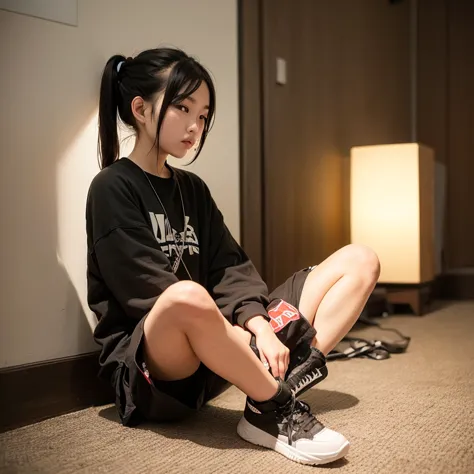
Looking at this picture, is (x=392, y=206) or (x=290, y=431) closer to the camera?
(x=290, y=431)

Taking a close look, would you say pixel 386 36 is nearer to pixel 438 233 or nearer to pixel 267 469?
pixel 438 233

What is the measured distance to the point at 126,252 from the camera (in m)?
1.16

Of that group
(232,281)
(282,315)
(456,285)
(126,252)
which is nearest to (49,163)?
(126,252)

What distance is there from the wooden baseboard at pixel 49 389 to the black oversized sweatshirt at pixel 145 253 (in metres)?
0.11

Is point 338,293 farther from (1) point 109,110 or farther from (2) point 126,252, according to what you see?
(1) point 109,110

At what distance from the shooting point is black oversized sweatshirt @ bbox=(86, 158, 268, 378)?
1.16 m

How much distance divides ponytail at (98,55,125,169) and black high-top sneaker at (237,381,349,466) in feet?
2.08

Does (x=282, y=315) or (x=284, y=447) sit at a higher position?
(x=282, y=315)

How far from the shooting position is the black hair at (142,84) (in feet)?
4.08

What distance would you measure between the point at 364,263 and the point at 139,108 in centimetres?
59

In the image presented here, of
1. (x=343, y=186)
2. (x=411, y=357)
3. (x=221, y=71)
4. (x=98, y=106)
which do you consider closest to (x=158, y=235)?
(x=98, y=106)

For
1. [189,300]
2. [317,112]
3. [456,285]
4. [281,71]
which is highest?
[281,71]

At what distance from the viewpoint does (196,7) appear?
1.69 metres

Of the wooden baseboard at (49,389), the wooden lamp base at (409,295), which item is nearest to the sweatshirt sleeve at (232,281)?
the wooden baseboard at (49,389)
